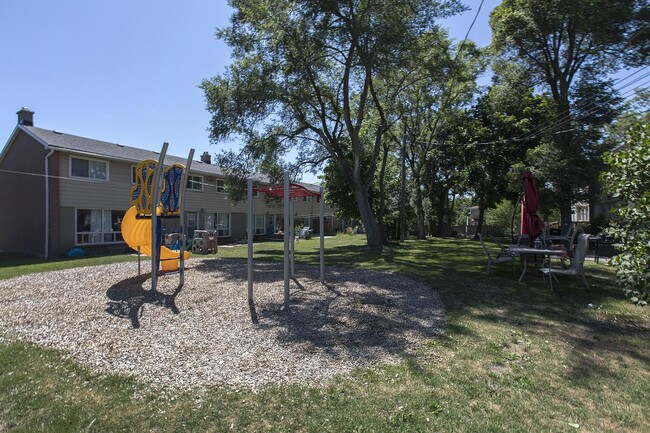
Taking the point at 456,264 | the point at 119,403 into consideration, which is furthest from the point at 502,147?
the point at 119,403

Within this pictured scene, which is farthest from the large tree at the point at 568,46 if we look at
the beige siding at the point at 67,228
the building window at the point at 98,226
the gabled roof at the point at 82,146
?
the beige siding at the point at 67,228

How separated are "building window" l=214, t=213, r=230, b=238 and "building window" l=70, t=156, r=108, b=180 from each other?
922cm

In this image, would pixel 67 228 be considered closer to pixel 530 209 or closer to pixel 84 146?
pixel 84 146

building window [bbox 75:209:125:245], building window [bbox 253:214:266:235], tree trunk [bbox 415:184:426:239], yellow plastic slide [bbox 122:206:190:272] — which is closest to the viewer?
yellow plastic slide [bbox 122:206:190:272]

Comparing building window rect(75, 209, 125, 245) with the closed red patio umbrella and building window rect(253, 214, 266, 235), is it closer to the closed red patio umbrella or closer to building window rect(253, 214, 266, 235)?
building window rect(253, 214, 266, 235)

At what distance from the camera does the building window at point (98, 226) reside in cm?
2022

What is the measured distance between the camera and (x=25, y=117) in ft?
69.9

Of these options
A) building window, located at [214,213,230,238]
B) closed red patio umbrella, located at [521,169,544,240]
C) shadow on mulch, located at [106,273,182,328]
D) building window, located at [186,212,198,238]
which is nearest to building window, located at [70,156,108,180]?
building window, located at [186,212,198,238]

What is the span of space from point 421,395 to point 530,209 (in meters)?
8.30

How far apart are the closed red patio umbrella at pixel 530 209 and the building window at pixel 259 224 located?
84.2ft

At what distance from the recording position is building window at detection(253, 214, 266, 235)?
1334 inches

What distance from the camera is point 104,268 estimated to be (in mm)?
11719

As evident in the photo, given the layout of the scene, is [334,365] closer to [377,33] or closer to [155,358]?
[155,358]

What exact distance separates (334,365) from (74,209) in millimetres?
19793
